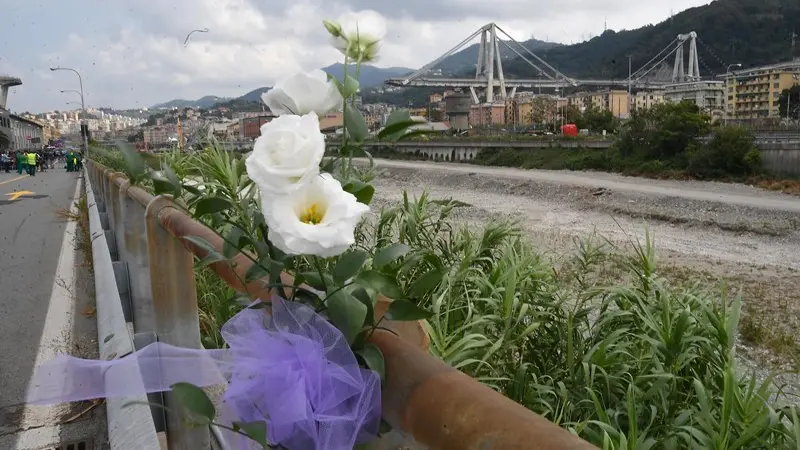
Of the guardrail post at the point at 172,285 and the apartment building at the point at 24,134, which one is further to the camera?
the apartment building at the point at 24,134

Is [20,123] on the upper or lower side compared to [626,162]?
upper

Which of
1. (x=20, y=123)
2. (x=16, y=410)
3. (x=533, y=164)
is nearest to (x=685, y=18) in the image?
(x=533, y=164)

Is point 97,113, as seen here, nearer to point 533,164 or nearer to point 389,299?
point 533,164

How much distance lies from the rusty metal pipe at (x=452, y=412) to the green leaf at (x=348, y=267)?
0.43 ft

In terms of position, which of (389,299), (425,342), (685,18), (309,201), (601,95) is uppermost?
(685,18)

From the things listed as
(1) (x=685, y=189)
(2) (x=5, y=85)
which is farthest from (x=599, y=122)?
(2) (x=5, y=85)

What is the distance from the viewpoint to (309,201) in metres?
1.01

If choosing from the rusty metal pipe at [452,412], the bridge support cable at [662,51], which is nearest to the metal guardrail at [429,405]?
the rusty metal pipe at [452,412]

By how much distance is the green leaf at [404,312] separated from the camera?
3.50ft

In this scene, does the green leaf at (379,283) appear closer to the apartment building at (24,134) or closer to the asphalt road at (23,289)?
the asphalt road at (23,289)

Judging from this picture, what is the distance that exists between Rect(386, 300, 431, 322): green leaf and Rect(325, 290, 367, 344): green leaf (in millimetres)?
53

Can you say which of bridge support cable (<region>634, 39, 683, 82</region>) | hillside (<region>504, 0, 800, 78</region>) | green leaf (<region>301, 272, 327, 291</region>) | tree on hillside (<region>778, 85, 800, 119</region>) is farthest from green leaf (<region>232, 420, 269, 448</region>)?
hillside (<region>504, 0, 800, 78</region>)

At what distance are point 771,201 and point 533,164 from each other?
2381 cm

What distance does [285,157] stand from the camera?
3.26 feet
